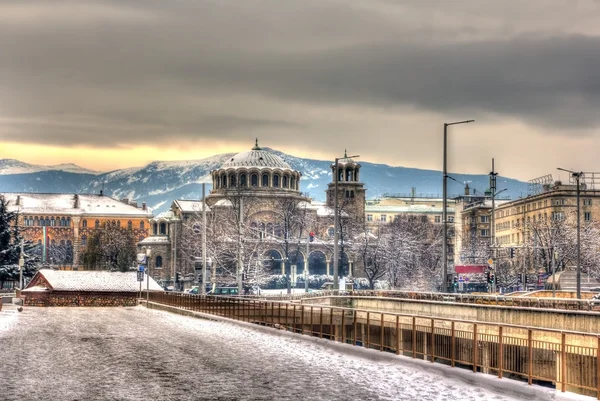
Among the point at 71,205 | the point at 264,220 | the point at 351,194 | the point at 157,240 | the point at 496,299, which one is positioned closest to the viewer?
the point at 496,299

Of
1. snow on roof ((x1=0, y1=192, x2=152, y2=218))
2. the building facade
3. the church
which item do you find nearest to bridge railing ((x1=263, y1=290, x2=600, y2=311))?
the church

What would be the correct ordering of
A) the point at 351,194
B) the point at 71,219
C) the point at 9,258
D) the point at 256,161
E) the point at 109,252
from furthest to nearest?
the point at 71,219 → the point at 256,161 → the point at 351,194 → the point at 109,252 → the point at 9,258

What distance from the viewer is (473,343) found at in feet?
72.5

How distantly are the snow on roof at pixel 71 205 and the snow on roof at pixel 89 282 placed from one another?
10256 cm

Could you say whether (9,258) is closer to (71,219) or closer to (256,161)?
(256,161)

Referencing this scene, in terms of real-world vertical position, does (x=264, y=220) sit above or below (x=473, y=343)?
above

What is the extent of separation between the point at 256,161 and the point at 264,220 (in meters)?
12.8

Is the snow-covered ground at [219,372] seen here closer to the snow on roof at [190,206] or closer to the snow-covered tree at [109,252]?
the snow-covered tree at [109,252]

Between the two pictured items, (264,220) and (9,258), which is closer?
(9,258)

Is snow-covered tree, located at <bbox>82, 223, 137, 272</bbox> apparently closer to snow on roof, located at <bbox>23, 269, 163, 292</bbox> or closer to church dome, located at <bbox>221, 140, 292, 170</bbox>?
church dome, located at <bbox>221, 140, 292, 170</bbox>

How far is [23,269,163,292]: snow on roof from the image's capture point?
236ft

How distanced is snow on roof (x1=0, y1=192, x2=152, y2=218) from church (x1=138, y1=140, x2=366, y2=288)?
2894 centimetres

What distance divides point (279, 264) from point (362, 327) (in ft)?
361

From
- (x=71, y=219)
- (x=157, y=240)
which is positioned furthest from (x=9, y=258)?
(x=71, y=219)
